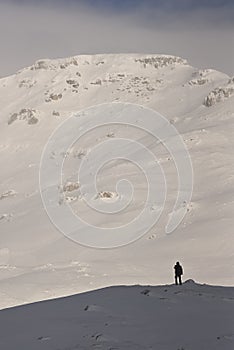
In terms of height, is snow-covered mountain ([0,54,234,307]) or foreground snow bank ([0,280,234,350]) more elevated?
snow-covered mountain ([0,54,234,307])

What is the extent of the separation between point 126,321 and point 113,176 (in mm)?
45940

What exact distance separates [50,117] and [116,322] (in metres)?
104

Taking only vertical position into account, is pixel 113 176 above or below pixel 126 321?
above

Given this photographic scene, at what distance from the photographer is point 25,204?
6138 cm

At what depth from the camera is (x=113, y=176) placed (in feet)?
191

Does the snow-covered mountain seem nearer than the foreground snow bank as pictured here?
No

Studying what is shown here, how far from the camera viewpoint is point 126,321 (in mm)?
12477

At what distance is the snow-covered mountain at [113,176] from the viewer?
31359 millimetres

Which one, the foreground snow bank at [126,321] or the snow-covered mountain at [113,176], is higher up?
the snow-covered mountain at [113,176]

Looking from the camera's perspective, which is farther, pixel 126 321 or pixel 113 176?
pixel 113 176

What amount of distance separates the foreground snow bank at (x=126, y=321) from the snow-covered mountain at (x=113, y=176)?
7.99 m

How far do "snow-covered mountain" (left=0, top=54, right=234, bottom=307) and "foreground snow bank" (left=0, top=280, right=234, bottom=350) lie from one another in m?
7.99

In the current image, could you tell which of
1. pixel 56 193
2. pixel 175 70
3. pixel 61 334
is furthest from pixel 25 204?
pixel 175 70

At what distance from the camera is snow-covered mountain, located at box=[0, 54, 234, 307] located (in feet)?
103
